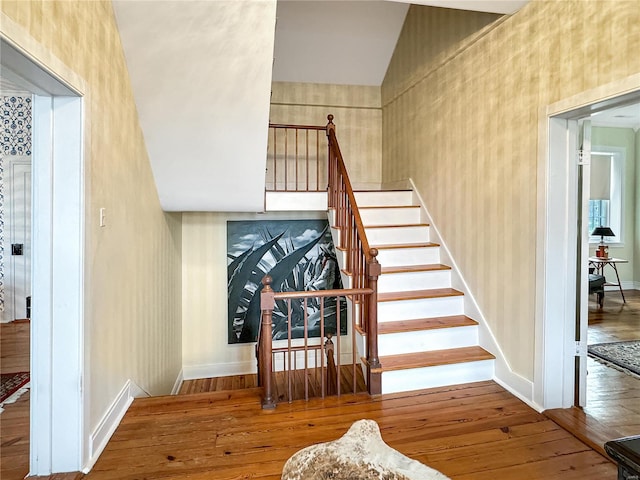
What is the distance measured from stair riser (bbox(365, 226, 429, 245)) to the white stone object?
280cm

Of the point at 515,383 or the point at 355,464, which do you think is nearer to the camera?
the point at 355,464

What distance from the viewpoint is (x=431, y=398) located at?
8.63 feet

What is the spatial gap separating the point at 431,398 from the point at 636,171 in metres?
A: 6.78

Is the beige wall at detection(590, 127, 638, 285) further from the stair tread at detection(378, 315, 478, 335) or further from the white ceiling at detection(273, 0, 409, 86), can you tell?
the stair tread at detection(378, 315, 478, 335)

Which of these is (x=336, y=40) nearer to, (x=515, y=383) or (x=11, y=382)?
(x=515, y=383)

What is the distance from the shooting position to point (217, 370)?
4.90 meters

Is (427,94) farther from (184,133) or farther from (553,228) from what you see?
(184,133)

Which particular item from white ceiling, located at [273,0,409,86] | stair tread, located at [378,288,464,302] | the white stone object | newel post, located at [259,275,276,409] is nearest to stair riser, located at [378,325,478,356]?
stair tread, located at [378,288,464,302]

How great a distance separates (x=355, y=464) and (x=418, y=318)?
2276 millimetres

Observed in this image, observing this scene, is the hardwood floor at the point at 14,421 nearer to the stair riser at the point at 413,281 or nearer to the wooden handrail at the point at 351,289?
the wooden handrail at the point at 351,289

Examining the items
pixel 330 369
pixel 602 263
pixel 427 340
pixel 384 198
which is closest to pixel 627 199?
pixel 602 263

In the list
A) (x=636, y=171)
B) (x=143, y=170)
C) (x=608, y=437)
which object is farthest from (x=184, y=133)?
(x=636, y=171)

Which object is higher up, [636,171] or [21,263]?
[636,171]

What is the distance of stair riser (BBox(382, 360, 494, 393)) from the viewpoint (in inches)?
107
